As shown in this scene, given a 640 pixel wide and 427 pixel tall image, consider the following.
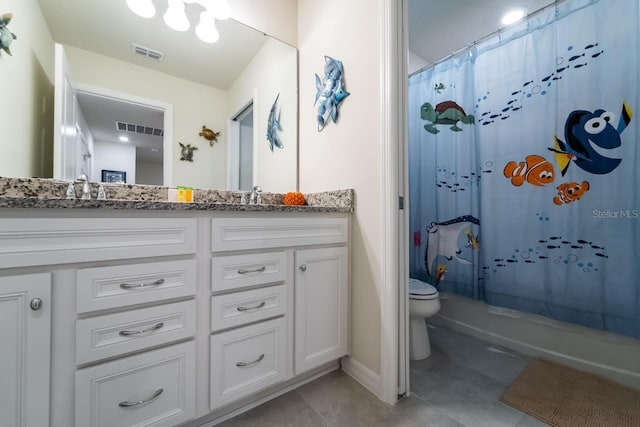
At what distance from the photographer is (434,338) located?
6.17ft

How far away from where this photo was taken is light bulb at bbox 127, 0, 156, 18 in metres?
1.34

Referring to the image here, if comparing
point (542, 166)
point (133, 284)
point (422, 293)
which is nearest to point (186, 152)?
point (133, 284)

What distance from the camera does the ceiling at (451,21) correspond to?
1.83 meters

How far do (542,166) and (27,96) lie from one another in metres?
2.56

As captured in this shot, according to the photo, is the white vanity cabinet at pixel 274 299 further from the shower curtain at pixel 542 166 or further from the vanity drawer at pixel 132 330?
the shower curtain at pixel 542 166

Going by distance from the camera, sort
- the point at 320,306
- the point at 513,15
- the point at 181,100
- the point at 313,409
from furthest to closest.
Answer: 1. the point at 513,15
2. the point at 181,100
3. the point at 320,306
4. the point at 313,409

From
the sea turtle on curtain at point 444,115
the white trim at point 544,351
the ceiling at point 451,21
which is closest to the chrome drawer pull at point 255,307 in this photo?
the white trim at point 544,351

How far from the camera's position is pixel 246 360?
108 cm

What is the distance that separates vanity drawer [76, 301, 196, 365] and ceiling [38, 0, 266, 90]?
1.25m

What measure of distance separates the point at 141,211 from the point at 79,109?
808mm

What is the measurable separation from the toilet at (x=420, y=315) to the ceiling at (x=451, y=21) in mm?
1948

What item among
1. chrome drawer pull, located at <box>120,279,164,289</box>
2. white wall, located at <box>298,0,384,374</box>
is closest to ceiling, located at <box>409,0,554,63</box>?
white wall, located at <box>298,0,384,374</box>

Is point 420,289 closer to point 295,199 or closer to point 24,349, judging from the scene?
point 295,199

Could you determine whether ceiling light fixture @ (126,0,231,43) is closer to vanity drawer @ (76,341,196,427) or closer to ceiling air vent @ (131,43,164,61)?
ceiling air vent @ (131,43,164,61)
